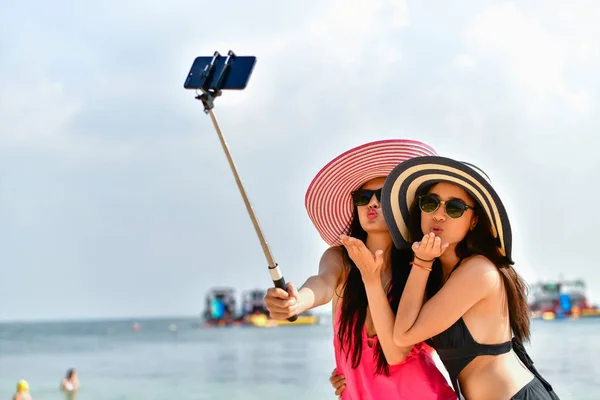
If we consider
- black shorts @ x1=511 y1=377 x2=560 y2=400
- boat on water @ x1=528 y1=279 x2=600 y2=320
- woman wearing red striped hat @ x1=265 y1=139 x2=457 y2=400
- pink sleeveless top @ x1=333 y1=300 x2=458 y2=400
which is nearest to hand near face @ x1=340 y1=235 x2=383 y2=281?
woman wearing red striped hat @ x1=265 y1=139 x2=457 y2=400

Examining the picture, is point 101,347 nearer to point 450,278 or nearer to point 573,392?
point 573,392

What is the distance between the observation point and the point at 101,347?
155 feet

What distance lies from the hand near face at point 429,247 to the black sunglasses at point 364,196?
56 centimetres

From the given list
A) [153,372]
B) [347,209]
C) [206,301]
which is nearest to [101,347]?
[153,372]

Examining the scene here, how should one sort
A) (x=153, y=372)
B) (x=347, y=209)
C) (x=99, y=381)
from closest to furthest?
1. (x=347, y=209)
2. (x=99, y=381)
3. (x=153, y=372)

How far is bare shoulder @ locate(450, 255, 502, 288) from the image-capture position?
3412 millimetres

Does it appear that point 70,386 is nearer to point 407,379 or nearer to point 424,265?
point 407,379

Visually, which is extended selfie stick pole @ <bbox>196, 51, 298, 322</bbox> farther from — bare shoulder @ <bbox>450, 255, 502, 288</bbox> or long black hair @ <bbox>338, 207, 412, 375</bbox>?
bare shoulder @ <bbox>450, 255, 502, 288</bbox>

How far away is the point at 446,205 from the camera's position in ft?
11.5

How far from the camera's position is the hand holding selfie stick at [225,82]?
320cm

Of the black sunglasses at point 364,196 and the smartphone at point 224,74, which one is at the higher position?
the smartphone at point 224,74

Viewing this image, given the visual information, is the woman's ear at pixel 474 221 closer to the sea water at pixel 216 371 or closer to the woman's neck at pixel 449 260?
the woman's neck at pixel 449 260

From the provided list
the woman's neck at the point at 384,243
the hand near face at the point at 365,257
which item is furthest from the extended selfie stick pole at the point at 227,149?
the woman's neck at the point at 384,243

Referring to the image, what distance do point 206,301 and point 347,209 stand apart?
7306 centimetres
